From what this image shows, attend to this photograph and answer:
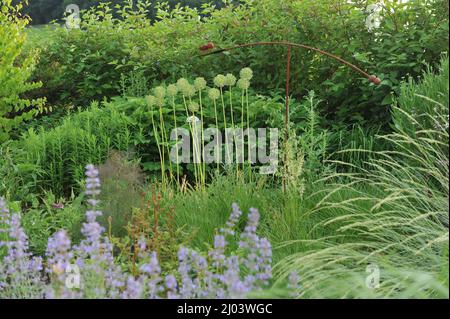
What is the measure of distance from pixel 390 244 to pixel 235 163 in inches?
91.5

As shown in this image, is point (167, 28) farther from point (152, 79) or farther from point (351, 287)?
point (351, 287)

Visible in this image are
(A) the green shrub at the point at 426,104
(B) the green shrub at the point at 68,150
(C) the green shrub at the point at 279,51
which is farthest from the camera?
(C) the green shrub at the point at 279,51

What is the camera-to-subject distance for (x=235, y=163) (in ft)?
18.7

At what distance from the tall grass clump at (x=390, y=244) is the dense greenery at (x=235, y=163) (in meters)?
0.02

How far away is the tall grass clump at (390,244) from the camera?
10.3ft

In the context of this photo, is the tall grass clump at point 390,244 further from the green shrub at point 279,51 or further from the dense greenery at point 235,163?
the green shrub at point 279,51

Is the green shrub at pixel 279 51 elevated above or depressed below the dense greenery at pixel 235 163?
above

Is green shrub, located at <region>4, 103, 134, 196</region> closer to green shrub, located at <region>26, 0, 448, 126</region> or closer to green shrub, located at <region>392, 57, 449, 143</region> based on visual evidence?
green shrub, located at <region>26, 0, 448, 126</region>

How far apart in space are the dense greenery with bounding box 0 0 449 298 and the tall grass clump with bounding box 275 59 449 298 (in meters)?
0.02

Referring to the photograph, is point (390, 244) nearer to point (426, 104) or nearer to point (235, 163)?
point (426, 104)

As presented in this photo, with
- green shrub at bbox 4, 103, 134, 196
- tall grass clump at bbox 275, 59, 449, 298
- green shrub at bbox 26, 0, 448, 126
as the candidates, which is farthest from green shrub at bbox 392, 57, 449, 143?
green shrub at bbox 4, 103, 134, 196

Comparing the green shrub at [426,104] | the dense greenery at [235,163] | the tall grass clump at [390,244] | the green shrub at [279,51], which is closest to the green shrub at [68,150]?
the dense greenery at [235,163]

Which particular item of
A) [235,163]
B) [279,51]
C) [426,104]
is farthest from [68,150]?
[426,104]
